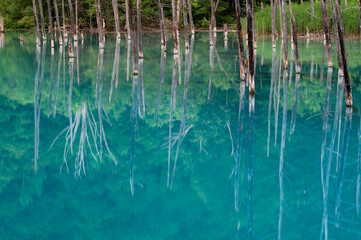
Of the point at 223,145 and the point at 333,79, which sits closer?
the point at 223,145

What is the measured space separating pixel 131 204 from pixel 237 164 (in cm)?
215

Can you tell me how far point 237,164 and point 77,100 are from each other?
6855mm

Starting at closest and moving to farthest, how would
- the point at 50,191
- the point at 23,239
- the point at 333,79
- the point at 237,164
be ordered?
the point at 23,239, the point at 50,191, the point at 237,164, the point at 333,79

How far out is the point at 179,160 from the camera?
8.10 metres

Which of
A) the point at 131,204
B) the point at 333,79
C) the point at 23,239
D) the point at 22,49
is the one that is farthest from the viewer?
the point at 22,49

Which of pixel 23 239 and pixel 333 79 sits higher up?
pixel 333 79

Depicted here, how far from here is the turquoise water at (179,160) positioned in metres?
5.78

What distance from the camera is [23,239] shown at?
18.0 feet

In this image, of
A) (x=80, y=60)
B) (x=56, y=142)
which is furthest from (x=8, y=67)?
(x=56, y=142)

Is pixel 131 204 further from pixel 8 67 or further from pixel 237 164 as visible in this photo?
pixel 8 67

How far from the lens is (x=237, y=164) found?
25.6ft

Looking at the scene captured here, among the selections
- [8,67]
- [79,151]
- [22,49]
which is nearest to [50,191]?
[79,151]

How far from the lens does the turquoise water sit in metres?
5.78

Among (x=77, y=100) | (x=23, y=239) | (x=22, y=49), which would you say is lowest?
(x=23, y=239)
